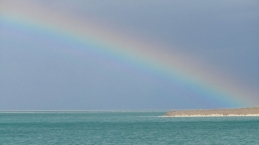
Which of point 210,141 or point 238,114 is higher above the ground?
point 238,114

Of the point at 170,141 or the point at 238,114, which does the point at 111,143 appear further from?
the point at 238,114

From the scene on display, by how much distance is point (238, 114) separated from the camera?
529 feet

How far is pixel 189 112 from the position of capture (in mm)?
173375

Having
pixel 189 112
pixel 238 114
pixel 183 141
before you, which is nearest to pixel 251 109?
pixel 238 114

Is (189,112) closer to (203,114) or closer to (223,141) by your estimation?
(203,114)

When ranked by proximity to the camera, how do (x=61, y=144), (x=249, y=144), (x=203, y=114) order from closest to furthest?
(x=249, y=144) → (x=61, y=144) → (x=203, y=114)

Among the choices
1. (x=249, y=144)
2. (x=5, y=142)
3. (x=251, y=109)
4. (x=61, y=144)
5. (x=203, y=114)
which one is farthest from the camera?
(x=203, y=114)

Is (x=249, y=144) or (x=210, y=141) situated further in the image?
(x=210, y=141)

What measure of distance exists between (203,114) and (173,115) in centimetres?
1396

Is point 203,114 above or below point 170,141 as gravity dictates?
above

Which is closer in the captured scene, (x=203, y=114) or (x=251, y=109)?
(x=251, y=109)

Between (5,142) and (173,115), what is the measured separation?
374 ft

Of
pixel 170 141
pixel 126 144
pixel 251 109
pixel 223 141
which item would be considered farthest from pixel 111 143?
pixel 251 109

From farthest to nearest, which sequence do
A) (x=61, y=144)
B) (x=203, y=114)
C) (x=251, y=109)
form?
(x=203, y=114) < (x=251, y=109) < (x=61, y=144)
